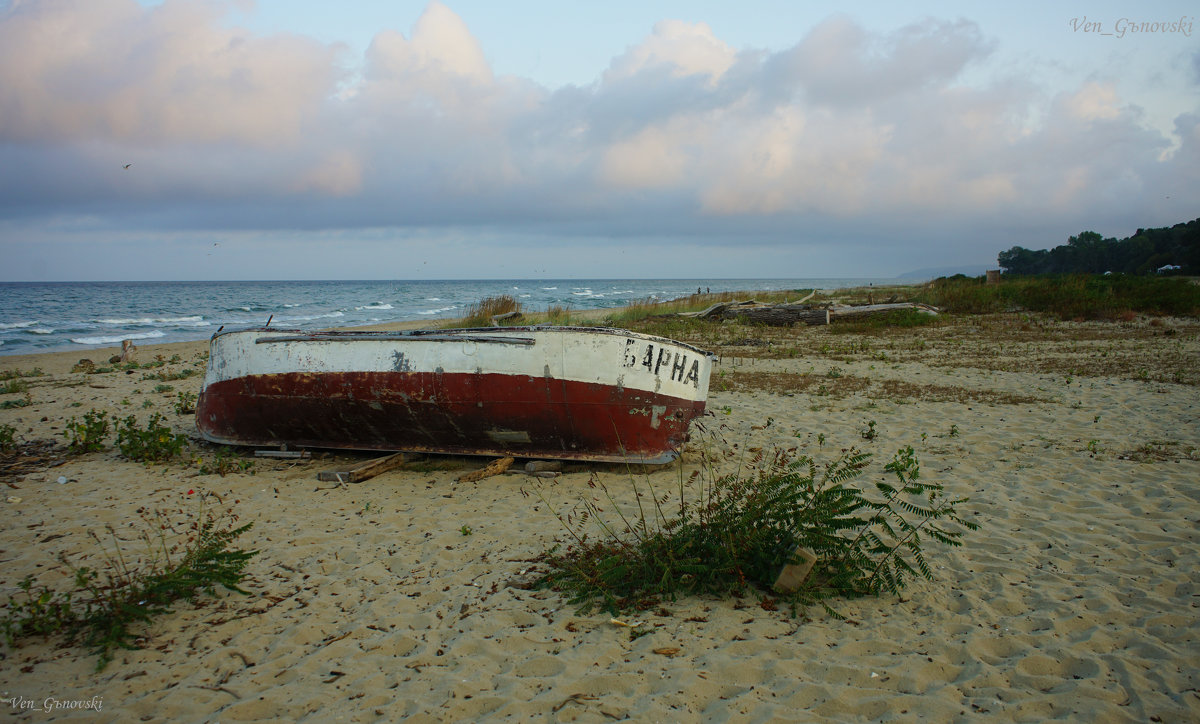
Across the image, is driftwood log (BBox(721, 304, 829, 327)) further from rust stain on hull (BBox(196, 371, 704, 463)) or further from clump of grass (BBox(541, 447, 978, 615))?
clump of grass (BBox(541, 447, 978, 615))

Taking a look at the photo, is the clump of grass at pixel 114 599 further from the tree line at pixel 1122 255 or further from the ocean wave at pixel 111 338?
the tree line at pixel 1122 255

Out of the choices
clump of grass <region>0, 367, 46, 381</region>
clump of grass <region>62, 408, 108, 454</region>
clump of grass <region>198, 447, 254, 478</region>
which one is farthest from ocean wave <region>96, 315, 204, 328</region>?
clump of grass <region>198, 447, 254, 478</region>

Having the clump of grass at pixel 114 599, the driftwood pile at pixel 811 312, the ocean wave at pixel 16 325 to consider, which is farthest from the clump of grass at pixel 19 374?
the driftwood pile at pixel 811 312

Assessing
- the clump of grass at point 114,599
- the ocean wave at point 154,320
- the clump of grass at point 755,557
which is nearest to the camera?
the clump of grass at point 114,599

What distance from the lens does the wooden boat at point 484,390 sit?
5.27 meters

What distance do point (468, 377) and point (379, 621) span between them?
2.47 m

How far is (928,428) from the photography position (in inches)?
261

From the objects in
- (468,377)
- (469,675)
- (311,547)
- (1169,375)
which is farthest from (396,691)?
(1169,375)

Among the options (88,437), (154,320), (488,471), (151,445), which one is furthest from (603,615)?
(154,320)

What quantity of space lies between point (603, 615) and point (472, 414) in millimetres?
2662

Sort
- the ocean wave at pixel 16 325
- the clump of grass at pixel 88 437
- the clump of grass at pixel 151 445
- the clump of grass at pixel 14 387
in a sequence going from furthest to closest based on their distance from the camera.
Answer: the ocean wave at pixel 16 325, the clump of grass at pixel 14 387, the clump of grass at pixel 88 437, the clump of grass at pixel 151 445

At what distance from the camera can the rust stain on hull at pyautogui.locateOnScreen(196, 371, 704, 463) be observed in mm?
5320

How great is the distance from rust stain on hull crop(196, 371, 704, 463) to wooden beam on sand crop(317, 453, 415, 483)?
180 millimetres

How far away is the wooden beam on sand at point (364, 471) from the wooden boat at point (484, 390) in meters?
0.18
